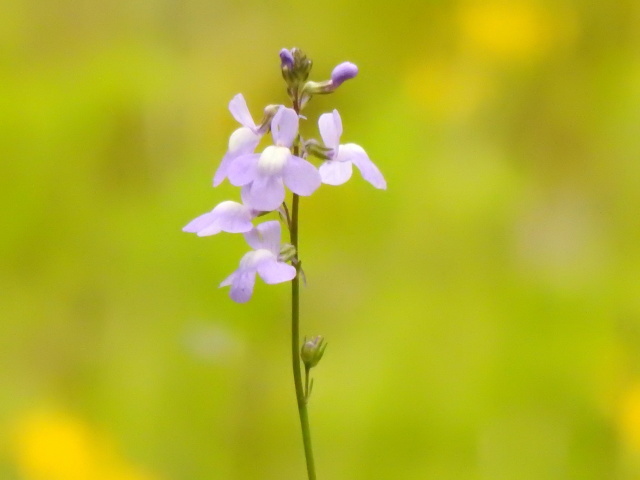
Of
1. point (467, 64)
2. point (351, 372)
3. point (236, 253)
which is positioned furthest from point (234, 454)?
point (467, 64)

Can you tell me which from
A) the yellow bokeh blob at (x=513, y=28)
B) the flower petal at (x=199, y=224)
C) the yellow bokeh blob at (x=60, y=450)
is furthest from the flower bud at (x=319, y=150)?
the yellow bokeh blob at (x=60, y=450)

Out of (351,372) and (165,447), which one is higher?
(351,372)

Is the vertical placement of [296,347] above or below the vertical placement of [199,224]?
below

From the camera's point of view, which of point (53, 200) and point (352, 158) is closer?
point (352, 158)

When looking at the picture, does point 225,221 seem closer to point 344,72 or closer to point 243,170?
point 243,170

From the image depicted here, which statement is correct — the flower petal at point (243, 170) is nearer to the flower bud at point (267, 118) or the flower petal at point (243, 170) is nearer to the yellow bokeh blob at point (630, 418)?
the flower bud at point (267, 118)

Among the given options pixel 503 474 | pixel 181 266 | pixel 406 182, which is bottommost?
pixel 503 474

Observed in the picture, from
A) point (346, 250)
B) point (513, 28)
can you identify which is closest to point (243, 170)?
point (346, 250)

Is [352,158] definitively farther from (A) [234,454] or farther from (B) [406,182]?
(A) [234,454]
